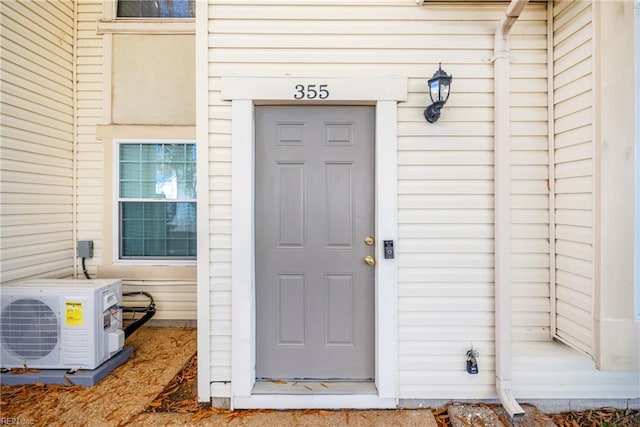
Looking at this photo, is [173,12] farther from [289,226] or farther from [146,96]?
[289,226]

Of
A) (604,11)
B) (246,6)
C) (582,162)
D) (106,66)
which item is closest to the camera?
(604,11)

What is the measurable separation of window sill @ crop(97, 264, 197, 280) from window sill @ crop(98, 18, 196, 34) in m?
2.68

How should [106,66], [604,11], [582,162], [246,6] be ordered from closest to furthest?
[604,11] < [582,162] < [246,6] < [106,66]

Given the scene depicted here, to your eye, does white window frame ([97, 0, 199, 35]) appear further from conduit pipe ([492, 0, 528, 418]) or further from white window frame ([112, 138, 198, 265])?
conduit pipe ([492, 0, 528, 418])

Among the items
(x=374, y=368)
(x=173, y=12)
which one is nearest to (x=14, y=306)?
(x=374, y=368)

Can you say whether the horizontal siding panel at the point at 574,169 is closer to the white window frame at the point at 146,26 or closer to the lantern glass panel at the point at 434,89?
the lantern glass panel at the point at 434,89

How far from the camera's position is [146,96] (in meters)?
3.42

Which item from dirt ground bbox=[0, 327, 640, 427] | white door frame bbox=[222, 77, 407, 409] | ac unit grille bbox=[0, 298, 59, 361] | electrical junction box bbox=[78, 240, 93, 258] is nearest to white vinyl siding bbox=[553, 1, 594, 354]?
dirt ground bbox=[0, 327, 640, 427]

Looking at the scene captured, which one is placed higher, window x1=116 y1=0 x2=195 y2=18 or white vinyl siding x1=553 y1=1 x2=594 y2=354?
window x1=116 y1=0 x2=195 y2=18

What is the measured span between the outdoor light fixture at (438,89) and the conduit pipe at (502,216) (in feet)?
1.35

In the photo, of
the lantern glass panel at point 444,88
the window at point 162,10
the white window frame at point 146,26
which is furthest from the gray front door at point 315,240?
the window at point 162,10

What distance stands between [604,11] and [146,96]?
408 cm

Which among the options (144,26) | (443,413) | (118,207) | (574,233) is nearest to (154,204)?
(118,207)

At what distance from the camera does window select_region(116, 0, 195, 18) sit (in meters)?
3.50
